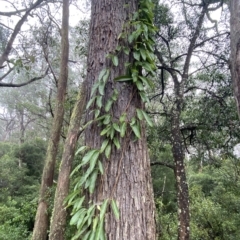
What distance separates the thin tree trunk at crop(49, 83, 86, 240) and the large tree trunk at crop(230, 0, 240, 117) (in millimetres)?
1579

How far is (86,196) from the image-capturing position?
3.65 feet

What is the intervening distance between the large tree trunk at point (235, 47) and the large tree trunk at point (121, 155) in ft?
3.68

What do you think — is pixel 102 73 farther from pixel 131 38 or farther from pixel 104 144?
pixel 104 144

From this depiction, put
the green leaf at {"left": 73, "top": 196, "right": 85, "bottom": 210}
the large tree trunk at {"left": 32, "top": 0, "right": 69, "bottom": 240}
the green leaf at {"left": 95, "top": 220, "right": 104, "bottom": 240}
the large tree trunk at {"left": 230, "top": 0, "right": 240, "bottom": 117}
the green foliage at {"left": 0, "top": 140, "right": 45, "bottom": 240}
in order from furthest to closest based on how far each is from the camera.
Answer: the green foliage at {"left": 0, "top": 140, "right": 45, "bottom": 240}
the large tree trunk at {"left": 32, "top": 0, "right": 69, "bottom": 240}
the large tree trunk at {"left": 230, "top": 0, "right": 240, "bottom": 117}
the green leaf at {"left": 73, "top": 196, "right": 85, "bottom": 210}
the green leaf at {"left": 95, "top": 220, "right": 104, "bottom": 240}

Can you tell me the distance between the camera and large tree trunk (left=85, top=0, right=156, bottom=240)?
3.40 ft

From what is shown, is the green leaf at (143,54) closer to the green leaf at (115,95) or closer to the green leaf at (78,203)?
the green leaf at (115,95)

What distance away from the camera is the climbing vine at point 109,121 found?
1.03 metres

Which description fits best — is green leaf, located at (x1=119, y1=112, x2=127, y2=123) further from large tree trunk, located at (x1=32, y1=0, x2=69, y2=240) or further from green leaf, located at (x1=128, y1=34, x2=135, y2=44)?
large tree trunk, located at (x1=32, y1=0, x2=69, y2=240)

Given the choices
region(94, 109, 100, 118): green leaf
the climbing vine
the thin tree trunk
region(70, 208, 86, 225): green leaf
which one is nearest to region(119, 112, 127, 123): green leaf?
the climbing vine

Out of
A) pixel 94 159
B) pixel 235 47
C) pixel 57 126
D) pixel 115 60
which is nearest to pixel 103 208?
pixel 94 159

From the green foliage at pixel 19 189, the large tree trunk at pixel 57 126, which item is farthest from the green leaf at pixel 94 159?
the green foliage at pixel 19 189

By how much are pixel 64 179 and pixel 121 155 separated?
2.09m

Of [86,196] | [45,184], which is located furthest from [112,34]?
[45,184]

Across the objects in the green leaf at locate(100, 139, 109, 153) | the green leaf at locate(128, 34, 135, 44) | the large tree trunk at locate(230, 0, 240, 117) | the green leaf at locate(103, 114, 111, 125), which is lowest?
the green leaf at locate(100, 139, 109, 153)
